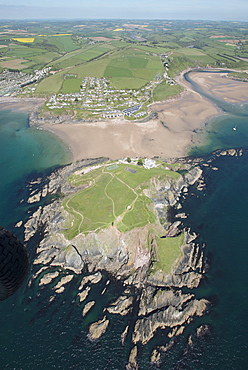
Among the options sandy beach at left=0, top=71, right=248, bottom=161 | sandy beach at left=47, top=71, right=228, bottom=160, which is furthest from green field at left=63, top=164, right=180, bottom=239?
sandy beach at left=47, top=71, right=228, bottom=160

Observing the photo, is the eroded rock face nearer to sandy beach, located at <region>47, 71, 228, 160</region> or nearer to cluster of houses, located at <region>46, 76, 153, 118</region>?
sandy beach, located at <region>47, 71, 228, 160</region>

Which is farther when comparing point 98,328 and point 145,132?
point 145,132

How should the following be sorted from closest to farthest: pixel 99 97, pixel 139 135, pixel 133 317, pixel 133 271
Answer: pixel 133 317
pixel 133 271
pixel 139 135
pixel 99 97

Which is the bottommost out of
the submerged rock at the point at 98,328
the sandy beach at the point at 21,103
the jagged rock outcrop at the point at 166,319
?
the submerged rock at the point at 98,328

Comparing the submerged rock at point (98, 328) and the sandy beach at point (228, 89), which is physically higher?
the sandy beach at point (228, 89)

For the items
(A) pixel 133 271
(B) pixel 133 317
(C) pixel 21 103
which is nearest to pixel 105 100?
(C) pixel 21 103

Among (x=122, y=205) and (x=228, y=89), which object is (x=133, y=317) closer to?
(x=122, y=205)

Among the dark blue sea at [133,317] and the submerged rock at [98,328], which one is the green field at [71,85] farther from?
the submerged rock at [98,328]

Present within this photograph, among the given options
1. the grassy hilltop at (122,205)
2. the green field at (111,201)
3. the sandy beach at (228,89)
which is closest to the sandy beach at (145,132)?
the sandy beach at (228,89)
